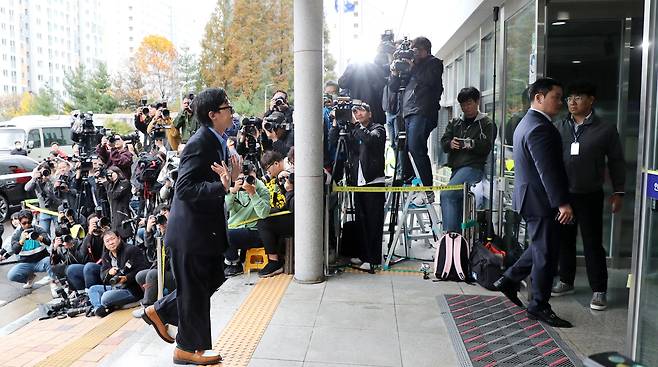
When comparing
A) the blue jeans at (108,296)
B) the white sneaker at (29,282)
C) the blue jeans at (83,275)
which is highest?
the blue jeans at (83,275)

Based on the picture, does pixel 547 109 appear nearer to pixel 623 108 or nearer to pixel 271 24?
pixel 623 108

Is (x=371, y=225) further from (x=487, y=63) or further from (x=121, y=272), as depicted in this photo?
(x=487, y=63)

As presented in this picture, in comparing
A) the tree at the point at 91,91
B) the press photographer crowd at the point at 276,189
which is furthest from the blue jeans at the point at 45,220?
the tree at the point at 91,91

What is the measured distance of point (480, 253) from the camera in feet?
18.0

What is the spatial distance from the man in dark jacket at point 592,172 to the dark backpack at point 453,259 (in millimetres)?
1017

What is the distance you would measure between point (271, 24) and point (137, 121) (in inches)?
1275

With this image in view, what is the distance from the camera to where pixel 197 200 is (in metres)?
3.47

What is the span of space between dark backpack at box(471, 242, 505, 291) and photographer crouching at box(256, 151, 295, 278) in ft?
6.16

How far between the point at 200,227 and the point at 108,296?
12.1ft

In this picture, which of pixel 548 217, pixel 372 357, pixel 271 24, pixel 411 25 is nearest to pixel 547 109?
pixel 548 217

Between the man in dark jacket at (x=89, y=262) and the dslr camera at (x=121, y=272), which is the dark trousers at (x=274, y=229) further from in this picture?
the man in dark jacket at (x=89, y=262)

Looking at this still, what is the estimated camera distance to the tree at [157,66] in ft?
154

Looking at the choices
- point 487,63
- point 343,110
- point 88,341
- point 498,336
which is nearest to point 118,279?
point 88,341

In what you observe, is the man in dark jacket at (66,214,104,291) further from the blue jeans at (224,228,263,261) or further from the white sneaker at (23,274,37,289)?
the blue jeans at (224,228,263,261)
